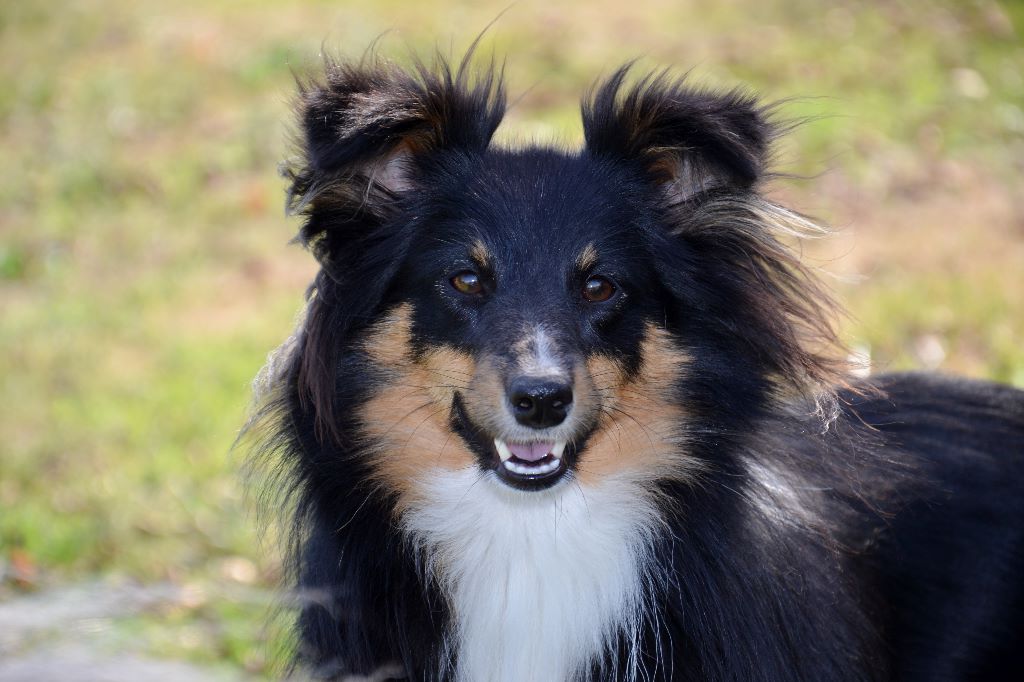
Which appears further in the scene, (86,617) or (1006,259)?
(1006,259)

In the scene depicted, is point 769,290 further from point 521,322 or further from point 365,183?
point 365,183

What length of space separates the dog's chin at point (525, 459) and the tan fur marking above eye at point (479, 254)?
38cm

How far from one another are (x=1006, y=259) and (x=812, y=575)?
15.6ft

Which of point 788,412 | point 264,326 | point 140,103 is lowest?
point 788,412

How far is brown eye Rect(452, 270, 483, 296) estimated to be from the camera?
3.23m

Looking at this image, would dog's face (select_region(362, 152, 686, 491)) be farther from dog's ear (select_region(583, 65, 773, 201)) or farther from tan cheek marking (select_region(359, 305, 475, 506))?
dog's ear (select_region(583, 65, 773, 201))

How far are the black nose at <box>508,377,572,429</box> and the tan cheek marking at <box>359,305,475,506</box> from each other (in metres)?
0.30

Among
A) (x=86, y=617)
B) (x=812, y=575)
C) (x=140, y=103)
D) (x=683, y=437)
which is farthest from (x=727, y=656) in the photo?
(x=140, y=103)

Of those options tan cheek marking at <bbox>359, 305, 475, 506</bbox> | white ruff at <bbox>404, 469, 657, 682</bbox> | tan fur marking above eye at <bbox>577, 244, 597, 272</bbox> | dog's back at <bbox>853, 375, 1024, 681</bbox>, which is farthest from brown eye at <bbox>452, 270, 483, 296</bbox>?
dog's back at <bbox>853, 375, 1024, 681</bbox>

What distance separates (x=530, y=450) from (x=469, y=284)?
0.49m

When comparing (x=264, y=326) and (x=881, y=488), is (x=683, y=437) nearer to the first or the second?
(x=881, y=488)

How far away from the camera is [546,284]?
3.17 metres

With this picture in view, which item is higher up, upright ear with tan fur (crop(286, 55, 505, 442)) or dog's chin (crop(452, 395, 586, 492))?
upright ear with tan fur (crop(286, 55, 505, 442))

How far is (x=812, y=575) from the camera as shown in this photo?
3.15 metres
